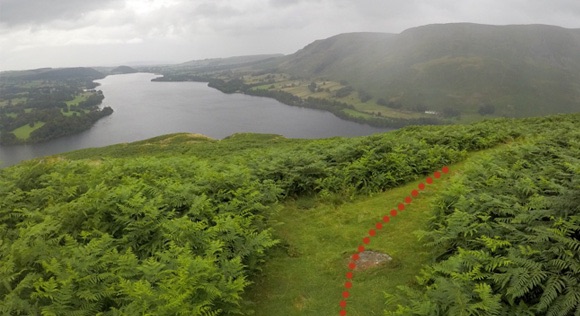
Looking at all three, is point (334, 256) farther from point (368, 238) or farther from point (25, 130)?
point (25, 130)

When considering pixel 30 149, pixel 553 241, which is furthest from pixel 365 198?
pixel 30 149

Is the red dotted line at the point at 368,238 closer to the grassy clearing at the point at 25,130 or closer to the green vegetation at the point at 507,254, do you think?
the green vegetation at the point at 507,254

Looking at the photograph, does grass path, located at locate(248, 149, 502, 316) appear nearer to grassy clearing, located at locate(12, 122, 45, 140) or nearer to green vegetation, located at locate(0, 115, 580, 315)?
green vegetation, located at locate(0, 115, 580, 315)

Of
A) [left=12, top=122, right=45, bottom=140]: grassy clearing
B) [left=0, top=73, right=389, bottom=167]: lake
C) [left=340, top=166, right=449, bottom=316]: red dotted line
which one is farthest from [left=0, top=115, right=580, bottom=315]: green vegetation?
[left=12, top=122, right=45, bottom=140]: grassy clearing

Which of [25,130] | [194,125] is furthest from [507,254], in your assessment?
[25,130]

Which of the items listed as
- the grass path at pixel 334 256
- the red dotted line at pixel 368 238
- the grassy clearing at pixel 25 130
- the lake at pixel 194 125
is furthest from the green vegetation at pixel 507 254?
the grassy clearing at pixel 25 130

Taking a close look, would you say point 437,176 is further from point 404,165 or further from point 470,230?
point 470,230
